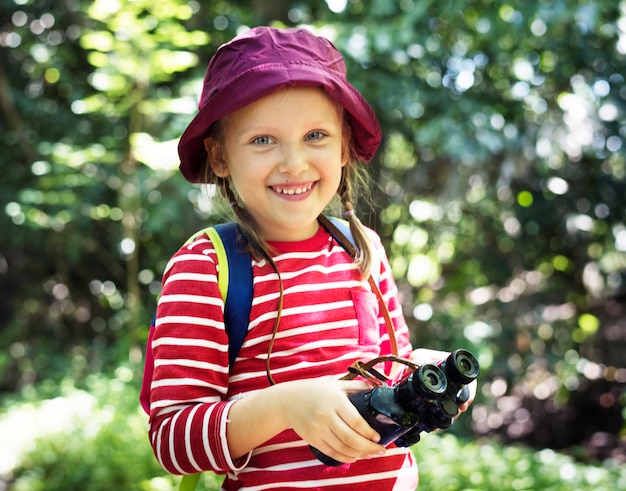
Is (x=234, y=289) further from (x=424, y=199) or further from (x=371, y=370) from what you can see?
(x=424, y=199)

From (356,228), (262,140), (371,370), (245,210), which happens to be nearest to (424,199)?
(356,228)

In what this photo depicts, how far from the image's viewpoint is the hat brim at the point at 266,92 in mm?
1420

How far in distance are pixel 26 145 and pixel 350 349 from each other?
514 cm

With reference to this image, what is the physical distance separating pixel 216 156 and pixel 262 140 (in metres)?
0.16

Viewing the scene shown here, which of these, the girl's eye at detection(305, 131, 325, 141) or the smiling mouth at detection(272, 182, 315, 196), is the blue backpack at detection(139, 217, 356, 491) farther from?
the girl's eye at detection(305, 131, 325, 141)

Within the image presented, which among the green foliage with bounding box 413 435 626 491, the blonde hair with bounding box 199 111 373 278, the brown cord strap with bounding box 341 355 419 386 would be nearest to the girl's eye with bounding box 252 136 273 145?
the blonde hair with bounding box 199 111 373 278

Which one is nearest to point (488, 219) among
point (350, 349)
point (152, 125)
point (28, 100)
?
point (152, 125)

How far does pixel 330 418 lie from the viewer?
1.22 meters

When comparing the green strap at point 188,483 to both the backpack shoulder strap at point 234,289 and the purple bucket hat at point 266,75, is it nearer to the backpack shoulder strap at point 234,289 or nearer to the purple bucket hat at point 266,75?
the backpack shoulder strap at point 234,289

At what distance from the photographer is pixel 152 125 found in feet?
16.8

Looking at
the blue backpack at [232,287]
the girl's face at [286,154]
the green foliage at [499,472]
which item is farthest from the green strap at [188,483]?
the green foliage at [499,472]

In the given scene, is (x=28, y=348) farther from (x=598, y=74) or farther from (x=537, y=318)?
(x=598, y=74)

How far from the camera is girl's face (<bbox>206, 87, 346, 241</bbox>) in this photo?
1.46 m

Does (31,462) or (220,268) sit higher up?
(220,268)
